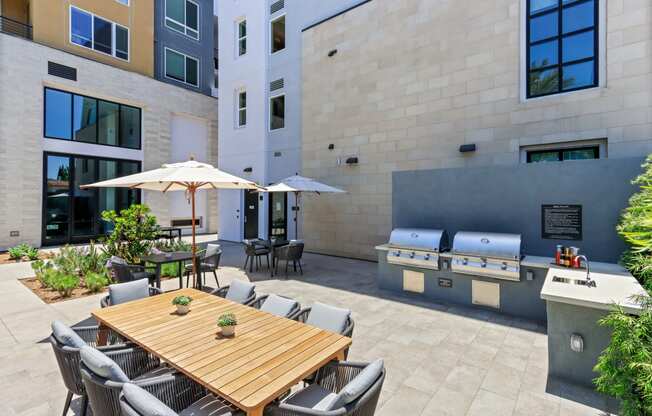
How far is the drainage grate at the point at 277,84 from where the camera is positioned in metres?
12.1

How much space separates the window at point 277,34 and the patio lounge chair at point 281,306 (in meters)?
11.5

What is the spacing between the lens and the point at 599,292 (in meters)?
3.26

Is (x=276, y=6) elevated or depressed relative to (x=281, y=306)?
elevated

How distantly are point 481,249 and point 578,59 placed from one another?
4.98 metres

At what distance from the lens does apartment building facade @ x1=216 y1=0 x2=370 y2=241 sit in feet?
38.2

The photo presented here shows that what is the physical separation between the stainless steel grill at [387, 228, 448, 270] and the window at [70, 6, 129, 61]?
15127 mm

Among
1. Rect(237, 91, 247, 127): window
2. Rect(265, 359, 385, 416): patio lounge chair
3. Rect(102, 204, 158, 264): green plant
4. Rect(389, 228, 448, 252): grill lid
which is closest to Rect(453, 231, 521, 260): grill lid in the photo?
Rect(389, 228, 448, 252): grill lid

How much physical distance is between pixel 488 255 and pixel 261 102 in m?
10.7

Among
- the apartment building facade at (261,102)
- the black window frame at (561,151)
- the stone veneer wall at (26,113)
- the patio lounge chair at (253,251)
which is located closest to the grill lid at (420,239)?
the black window frame at (561,151)

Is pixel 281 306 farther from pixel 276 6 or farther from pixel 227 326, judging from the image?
pixel 276 6

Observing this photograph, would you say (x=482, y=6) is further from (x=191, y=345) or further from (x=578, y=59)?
(x=191, y=345)

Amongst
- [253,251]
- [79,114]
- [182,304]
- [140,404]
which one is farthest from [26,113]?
[140,404]

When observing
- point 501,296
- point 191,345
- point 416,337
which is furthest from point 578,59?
point 191,345

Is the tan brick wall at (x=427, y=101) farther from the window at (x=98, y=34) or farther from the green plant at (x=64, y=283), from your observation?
the window at (x=98, y=34)
